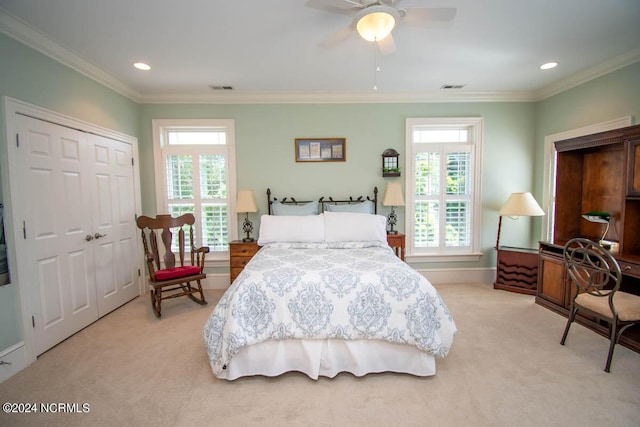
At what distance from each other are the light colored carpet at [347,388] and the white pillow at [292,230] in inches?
51.8

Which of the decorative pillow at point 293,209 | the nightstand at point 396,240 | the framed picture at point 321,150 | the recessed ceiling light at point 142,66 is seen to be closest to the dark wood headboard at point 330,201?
the decorative pillow at point 293,209

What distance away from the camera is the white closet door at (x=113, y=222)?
300 cm

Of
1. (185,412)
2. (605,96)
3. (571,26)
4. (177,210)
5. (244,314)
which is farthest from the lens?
(177,210)

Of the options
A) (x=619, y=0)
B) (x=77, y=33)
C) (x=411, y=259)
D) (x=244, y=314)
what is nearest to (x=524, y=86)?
(x=619, y=0)

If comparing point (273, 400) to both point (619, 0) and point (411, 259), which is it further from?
point (619, 0)

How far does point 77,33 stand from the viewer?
2326 mm

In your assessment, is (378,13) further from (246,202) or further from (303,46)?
(246,202)

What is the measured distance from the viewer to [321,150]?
12.9 ft

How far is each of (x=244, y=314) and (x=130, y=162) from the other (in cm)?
293

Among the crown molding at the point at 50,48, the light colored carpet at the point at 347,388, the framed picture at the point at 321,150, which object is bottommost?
the light colored carpet at the point at 347,388

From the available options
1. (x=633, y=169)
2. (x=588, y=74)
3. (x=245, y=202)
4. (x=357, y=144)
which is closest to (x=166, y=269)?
(x=245, y=202)

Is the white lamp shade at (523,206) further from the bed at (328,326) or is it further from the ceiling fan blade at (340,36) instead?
the ceiling fan blade at (340,36)

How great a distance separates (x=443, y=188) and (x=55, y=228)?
4.58 m

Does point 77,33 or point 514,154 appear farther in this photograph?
point 514,154
